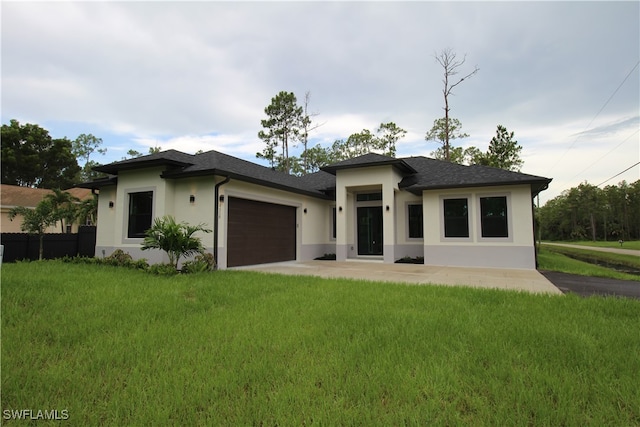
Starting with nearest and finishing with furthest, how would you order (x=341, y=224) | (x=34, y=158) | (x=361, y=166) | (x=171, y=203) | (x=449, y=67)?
(x=171, y=203) < (x=361, y=166) < (x=341, y=224) < (x=449, y=67) < (x=34, y=158)

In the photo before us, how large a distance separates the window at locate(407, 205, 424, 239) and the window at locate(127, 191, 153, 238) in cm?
1033

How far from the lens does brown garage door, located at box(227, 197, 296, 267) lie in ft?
35.1

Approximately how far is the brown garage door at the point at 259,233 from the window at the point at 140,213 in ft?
9.36

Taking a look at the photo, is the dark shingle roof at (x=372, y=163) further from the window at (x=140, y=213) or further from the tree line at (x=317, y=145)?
the tree line at (x=317, y=145)

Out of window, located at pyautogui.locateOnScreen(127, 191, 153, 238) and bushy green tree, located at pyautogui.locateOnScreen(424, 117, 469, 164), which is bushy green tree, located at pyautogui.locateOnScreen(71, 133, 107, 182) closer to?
window, located at pyautogui.locateOnScreen(127, 191, 153, 238)

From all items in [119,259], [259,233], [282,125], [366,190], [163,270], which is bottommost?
[163,270]

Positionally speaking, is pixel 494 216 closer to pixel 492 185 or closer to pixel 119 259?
pixel 492 185

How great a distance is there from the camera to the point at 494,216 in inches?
451

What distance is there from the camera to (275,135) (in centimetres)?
2762

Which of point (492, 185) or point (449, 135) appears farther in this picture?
point (449, 135)

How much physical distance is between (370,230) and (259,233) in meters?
5.70

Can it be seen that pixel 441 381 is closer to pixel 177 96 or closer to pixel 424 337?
pixel 424 337

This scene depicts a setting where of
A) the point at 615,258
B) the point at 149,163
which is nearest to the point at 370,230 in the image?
the point at 149,163

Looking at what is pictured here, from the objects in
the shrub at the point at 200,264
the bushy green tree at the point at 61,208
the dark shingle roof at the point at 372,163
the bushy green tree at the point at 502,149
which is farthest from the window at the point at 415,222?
the bushy green tree at the point at 61,208
